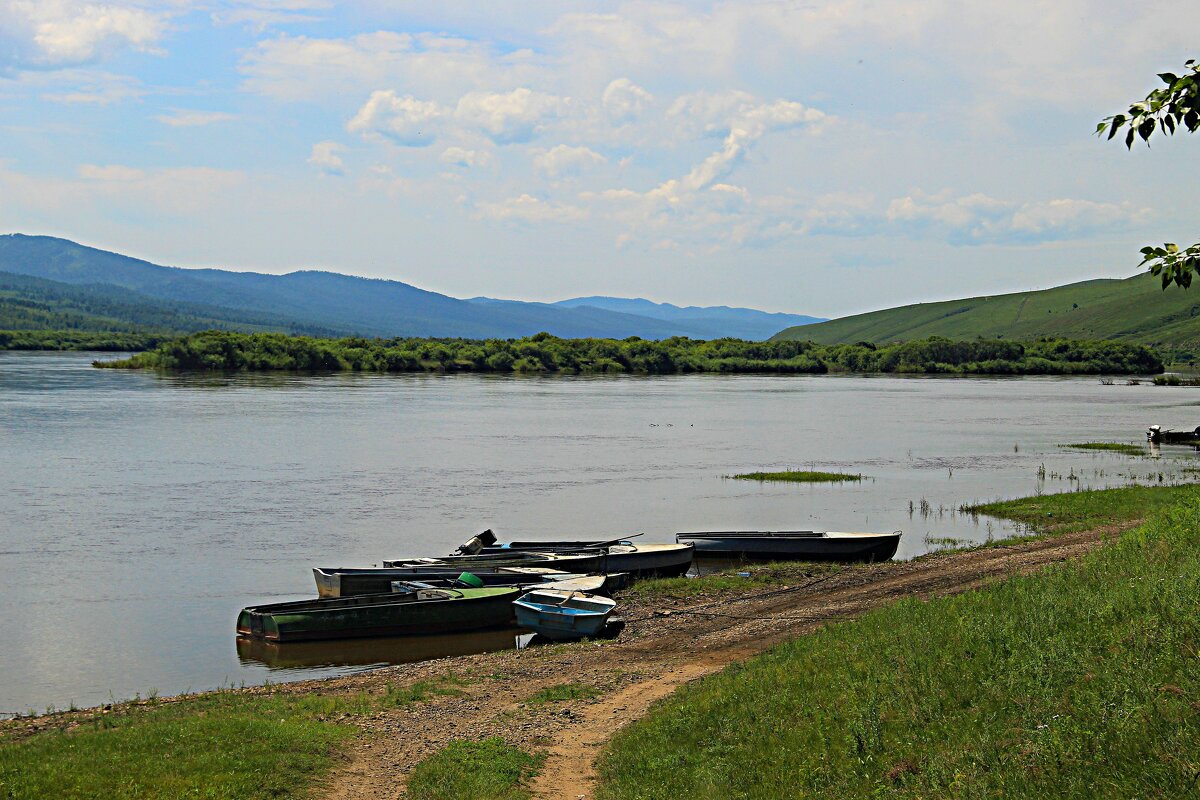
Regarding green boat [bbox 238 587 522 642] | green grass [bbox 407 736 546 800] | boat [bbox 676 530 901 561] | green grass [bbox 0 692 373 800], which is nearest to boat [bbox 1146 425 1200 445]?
boat [bbox 676 530 901 561]

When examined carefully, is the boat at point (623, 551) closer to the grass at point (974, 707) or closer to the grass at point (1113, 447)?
the grass at point (974, 707)

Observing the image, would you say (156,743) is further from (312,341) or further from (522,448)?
(312,341)

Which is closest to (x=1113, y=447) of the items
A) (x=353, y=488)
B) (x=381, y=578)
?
(x=353, y=488)

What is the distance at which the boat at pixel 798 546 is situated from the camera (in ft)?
101

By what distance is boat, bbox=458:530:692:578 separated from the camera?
2897 cm

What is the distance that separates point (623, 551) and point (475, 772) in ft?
55.3

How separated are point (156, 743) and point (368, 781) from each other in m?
2.94

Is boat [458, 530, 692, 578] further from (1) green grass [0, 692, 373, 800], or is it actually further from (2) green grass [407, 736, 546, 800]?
(2) green grass [407, 736, 546, 800]

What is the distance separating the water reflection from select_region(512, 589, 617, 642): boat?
73 centimetres

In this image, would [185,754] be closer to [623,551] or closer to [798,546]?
[623,551]

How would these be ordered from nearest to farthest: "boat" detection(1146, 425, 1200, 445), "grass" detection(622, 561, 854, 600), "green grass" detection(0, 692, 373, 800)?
"green grass" detection(0, 692, 373, 800), "grass" detection(622, 561, 854, 600), "boat" detection(1146, 425, 1200, 445)

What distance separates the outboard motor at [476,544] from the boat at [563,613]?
5956 millimetres

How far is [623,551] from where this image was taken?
2922 cm

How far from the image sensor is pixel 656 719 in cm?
1416
